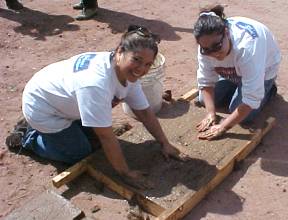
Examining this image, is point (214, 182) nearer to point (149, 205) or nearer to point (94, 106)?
point (149, 205)

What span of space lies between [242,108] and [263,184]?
57 centimetres

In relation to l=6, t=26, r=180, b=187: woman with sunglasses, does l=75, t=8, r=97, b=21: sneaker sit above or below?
below

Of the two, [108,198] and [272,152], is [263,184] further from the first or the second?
[108,198]

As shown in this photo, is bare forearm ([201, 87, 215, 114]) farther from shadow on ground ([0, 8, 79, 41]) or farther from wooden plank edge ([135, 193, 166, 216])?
shadow on ground ([0, 8, 79, 41])

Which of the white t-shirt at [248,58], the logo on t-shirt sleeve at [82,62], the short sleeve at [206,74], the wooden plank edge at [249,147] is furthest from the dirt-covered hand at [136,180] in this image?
the short sleeve at [206,74]

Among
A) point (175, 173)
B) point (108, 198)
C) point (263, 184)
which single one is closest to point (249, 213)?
point (263, 184)

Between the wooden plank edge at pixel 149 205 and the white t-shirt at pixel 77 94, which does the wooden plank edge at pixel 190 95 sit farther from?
the wooden plank edge at pixel 149 205

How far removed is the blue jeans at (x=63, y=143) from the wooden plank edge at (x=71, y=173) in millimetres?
97

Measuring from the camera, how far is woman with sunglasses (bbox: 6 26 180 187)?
2.97 metres

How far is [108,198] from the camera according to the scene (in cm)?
336

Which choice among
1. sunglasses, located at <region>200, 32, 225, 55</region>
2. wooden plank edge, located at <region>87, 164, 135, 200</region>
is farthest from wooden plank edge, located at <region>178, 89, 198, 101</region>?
wooden plank edge, located at <region>87, 164, 135, 200</region>

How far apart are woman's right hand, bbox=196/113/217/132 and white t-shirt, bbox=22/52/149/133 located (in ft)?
1.93

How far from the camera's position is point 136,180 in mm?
3268

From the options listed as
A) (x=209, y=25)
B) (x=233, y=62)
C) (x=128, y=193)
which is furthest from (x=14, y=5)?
(x=128, y=193)
